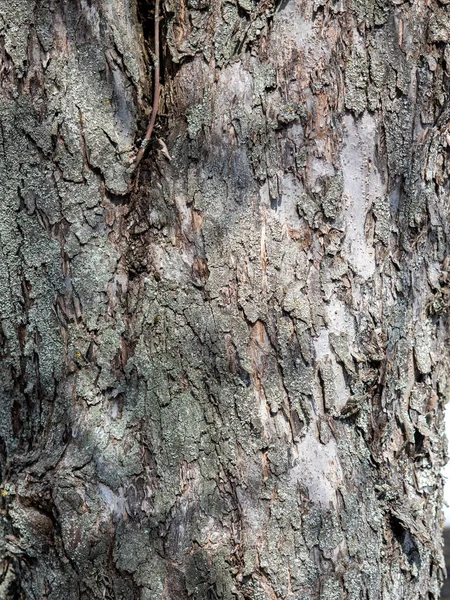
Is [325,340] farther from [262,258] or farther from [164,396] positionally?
[164,396]

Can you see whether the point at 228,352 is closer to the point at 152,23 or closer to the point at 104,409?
the point at 104,409

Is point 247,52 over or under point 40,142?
over

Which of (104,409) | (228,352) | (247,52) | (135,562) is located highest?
(247,52)

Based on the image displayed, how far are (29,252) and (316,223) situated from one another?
0.64 m

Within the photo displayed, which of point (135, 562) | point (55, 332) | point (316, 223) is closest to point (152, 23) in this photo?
point (316, 223)

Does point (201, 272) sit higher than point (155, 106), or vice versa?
point (155, 106)

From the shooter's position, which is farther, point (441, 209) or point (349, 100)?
point (441, 209)

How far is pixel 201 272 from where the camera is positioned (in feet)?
4.86

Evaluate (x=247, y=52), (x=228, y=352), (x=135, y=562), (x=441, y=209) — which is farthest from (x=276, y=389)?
(x=247, y=52)

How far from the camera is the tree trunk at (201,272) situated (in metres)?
1.47

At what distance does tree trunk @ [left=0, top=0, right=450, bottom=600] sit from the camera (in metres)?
1.47

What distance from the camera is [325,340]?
1.51m

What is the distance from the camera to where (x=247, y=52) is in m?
1.45

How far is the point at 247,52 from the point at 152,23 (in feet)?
0.78
